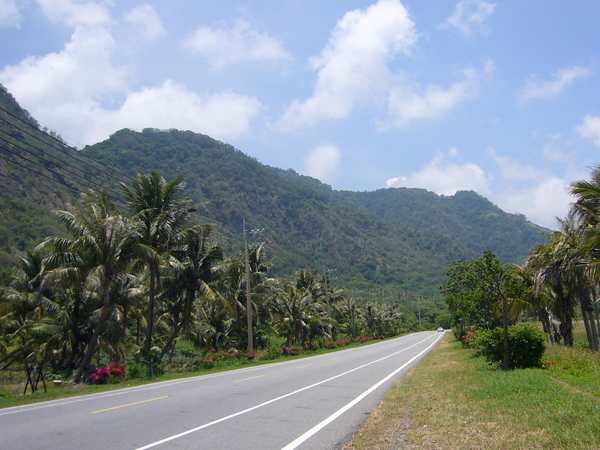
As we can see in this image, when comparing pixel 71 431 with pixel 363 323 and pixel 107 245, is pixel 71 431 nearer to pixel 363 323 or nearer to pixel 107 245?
pixel 107 245

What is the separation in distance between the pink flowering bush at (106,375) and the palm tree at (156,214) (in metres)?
3.36

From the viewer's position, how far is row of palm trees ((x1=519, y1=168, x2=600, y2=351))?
549 inches

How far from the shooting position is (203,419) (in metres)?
8.27

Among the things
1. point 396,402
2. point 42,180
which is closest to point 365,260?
point 42,180

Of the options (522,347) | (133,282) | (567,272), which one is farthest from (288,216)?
(522,347)

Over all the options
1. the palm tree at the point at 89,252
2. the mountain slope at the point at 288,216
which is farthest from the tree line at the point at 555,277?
the mountain slope at the point at 288,216

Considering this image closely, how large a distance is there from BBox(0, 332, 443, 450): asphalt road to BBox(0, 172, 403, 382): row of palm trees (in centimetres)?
848

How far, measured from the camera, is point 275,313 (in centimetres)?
3744

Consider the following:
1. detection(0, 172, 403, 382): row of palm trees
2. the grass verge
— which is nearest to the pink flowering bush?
detection(0, 172, 403, 382): row of palm trees

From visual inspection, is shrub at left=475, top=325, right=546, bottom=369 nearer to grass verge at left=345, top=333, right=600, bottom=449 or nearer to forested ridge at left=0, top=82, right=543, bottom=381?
grass verge at left=345, top=333, right=600, bottom=449

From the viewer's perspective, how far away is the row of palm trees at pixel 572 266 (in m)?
13.9

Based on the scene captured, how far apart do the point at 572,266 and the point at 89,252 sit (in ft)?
67.1

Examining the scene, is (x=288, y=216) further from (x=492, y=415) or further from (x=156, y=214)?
(x=492, y=415)

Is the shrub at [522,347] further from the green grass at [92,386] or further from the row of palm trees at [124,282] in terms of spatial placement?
the row of palm trees at [124,282]
